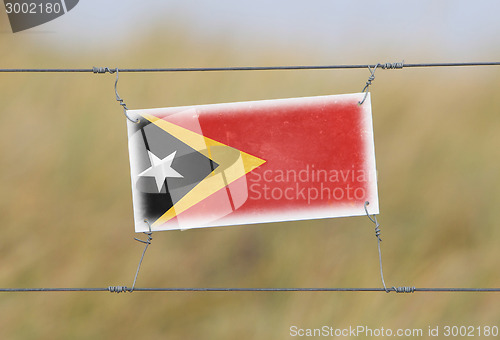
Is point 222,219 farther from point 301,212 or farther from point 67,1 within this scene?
point 67,1

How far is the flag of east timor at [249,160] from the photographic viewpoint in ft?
3.68

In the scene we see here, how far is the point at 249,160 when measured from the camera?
3.71 ft

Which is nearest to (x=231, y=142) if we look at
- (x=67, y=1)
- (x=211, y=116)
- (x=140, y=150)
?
(x=211, y=116)

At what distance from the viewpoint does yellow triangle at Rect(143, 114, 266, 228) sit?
1130 millimetres

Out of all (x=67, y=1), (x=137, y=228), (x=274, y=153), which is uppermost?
(x=67, y=1)

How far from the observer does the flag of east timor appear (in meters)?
1.12

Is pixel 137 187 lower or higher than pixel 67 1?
lower

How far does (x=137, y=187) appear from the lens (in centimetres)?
113

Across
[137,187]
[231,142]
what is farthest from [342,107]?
[137,187]

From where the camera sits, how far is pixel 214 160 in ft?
3.71

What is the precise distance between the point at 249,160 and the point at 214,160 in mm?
71

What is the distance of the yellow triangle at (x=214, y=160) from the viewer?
1130 mm

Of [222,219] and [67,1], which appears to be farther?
[67,1]

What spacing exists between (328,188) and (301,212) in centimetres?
7
